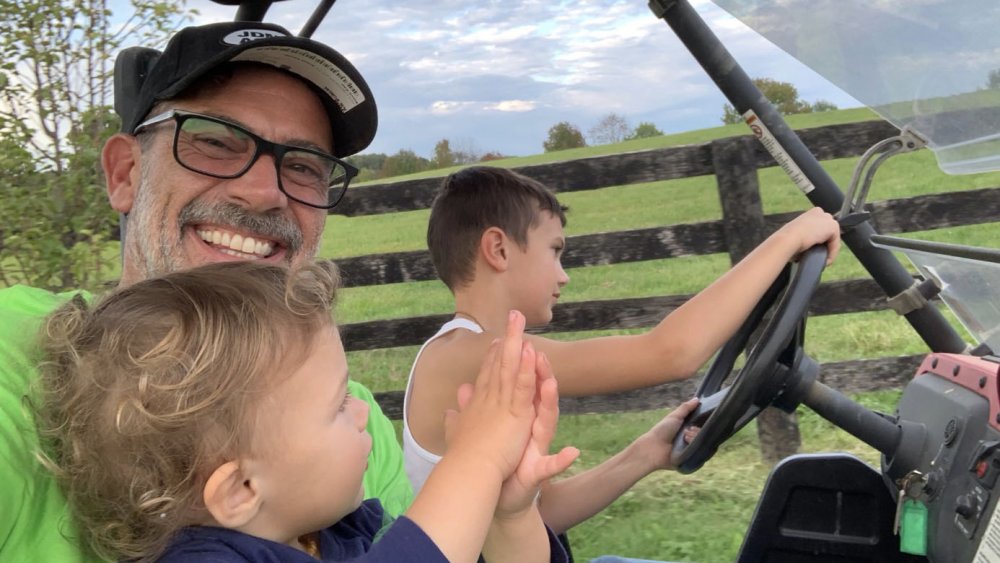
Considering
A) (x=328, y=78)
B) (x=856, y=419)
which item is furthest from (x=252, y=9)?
(x=856, y=419)

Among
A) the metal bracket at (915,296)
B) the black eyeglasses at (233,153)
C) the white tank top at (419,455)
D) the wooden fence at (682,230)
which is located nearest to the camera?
the black eyeglasses at (233,153)

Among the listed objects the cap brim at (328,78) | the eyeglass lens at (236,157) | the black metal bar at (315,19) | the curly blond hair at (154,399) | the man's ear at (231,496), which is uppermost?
the black metal bar at (315,19)

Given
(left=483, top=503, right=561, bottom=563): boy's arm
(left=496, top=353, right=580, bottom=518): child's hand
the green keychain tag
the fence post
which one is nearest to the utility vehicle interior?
the green keychain tag

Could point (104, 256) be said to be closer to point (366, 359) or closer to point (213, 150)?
point (213, 150)

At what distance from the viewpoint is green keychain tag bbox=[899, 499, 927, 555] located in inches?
62.8

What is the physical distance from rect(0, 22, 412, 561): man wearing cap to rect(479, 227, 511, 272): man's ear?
19.6 inches

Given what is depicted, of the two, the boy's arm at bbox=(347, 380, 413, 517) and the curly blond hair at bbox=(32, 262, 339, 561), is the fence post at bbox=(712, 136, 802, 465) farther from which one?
the curly blond hair at bbox=(32, 262, 339, 561)

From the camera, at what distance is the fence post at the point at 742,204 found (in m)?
4.11

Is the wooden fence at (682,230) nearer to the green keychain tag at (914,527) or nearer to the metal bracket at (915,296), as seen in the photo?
the metal bracket at (915,296)

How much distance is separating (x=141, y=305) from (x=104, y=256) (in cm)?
253

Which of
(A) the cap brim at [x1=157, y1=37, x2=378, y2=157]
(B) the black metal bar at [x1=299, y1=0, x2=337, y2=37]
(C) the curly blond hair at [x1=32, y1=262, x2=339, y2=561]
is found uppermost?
(B) the black metal bar at [x1=299, y1=0, x2=337, y2=37]

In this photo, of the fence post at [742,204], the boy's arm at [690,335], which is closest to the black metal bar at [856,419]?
the boy's arm at [690,335]

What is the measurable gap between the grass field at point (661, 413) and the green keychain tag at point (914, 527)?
486 millimetres

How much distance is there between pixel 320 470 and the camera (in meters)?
1.10
